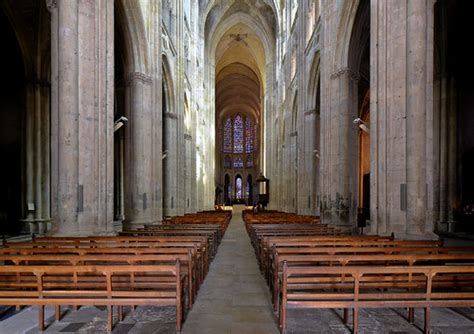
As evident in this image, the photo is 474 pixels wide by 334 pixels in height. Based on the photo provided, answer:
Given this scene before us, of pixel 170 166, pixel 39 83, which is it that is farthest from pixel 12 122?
pixel 170 166

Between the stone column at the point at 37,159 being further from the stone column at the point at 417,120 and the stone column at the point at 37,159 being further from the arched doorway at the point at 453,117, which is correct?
the arched doorway at the point at 453,117

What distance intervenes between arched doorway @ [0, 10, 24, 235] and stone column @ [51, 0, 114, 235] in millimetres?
8809

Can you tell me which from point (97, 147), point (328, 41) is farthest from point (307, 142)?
point (97, 147)

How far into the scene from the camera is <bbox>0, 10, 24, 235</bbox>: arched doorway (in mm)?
15375

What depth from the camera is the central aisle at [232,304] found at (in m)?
4.48

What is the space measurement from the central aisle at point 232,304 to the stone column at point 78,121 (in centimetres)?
369

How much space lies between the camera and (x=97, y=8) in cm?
920

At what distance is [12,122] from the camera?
15680 millimetres

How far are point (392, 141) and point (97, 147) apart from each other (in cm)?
799

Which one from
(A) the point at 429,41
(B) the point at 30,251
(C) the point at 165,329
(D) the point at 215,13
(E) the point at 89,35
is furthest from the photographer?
(D) the point at 215,13

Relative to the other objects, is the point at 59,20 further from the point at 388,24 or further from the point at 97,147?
the point at 388,24

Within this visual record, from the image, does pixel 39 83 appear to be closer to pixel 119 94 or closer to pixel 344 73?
pixel 119 94

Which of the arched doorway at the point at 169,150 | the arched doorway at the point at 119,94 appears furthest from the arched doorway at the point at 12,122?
the arched doorway at the point at 169,150

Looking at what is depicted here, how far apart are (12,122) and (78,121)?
964cm
